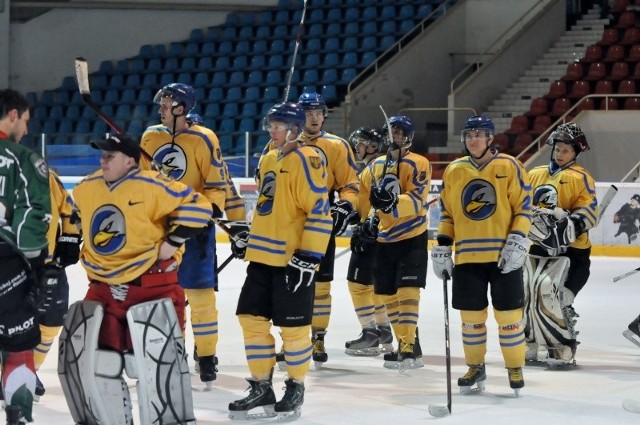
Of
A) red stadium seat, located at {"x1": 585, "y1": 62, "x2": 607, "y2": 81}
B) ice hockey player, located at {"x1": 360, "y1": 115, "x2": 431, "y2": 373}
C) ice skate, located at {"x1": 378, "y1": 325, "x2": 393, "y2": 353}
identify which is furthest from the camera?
red stadium seat, located at {"x1": 585, "y1": 62, "x2": 607, "y2": 81}

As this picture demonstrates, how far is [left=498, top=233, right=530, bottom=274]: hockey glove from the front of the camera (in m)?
5.25

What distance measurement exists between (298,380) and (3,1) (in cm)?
1513

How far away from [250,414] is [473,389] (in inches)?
43.8

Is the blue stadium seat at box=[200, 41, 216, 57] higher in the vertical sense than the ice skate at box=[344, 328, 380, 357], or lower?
higher

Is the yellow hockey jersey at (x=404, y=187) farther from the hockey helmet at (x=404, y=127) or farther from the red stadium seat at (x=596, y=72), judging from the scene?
the red stadium seat at (x=596, y=72)

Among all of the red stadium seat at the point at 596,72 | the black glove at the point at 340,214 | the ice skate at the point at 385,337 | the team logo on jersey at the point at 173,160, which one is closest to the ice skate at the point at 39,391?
the team logo on jersey at the point at 173,160

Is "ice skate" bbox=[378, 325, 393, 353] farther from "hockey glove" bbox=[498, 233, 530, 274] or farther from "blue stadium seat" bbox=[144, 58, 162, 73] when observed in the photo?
"blue stadium seat" bbox=[144, 58, 162, 73]

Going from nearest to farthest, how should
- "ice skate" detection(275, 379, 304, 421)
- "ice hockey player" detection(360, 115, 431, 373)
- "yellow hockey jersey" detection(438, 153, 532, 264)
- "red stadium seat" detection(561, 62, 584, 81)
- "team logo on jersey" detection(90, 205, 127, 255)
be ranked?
"team logo on jersey" detection(90, 205, 127, 255), "ice skate" detection(275, 379, 304, 421), "yellow hockey jersey" detection(438, 153, 532, 264), "ice hockey player" detection(360, 115, 431, 373), "red stadium seat" detection(561, 62, 584, 81)

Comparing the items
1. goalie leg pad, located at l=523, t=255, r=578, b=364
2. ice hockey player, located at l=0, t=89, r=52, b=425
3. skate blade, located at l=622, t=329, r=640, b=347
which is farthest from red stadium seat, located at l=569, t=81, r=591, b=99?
ice hockey player, located at l=0, t=89, r=52, b=425

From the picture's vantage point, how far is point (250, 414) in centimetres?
490

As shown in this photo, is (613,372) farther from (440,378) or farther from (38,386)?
(38,386)

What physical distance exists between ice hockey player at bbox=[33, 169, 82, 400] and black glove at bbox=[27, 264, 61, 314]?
2 cm

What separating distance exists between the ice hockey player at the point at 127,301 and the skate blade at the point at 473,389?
62.2 inches

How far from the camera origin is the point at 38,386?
5152 millimetres
